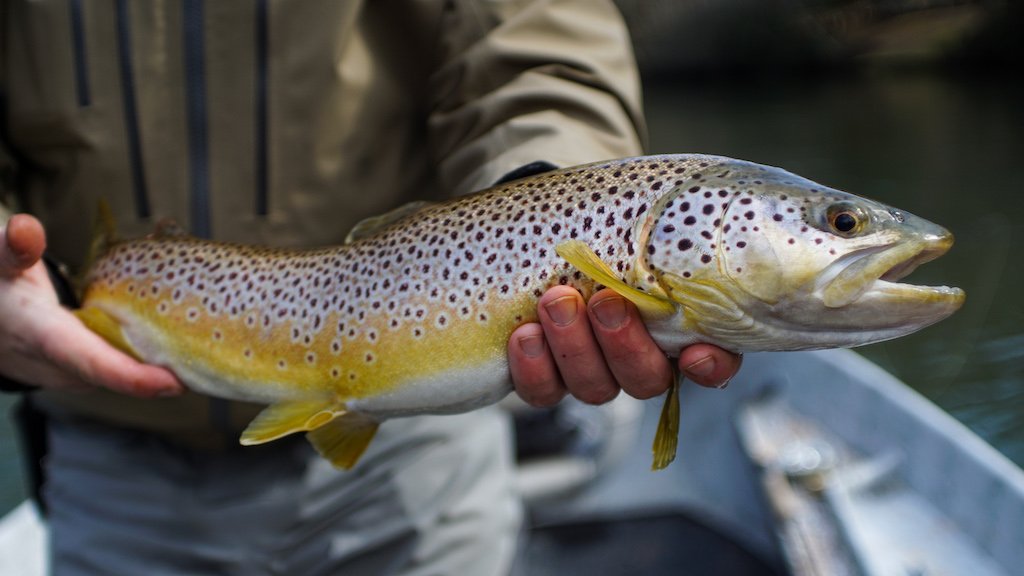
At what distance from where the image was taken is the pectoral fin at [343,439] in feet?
5.90

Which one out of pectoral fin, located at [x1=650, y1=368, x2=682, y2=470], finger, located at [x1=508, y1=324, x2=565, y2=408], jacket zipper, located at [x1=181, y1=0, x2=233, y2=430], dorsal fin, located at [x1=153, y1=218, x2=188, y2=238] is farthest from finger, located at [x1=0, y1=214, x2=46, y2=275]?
pectoral fin, located at [x1=650, y1=368, x2=682, y2=470]

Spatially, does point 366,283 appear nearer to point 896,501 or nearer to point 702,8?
point 896,501

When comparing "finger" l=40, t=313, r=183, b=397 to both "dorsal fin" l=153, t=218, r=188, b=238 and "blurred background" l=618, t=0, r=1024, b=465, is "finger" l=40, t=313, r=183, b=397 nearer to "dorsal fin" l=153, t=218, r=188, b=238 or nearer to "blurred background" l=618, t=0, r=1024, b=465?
"dorsal fin" l=153, t=218, r=188, b=238

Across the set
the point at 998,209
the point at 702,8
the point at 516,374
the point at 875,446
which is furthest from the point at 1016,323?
the point at 702,8

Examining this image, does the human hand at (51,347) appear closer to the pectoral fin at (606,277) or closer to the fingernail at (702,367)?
the pectoral fin at (606,277)

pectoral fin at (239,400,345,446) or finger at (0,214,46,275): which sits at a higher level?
finger at (0,214,46,275)

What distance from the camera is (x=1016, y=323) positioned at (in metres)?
8.99

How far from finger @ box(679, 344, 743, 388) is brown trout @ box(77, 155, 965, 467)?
22 mm

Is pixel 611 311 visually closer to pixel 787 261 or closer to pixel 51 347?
pixel 787 261

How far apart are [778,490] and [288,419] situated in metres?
2.43

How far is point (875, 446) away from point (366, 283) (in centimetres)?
259

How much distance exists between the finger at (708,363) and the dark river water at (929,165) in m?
6.07

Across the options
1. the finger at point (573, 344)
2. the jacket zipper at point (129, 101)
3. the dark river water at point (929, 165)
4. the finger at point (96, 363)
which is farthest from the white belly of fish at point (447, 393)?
the dark river water at point (929, 165)

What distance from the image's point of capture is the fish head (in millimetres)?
1398
